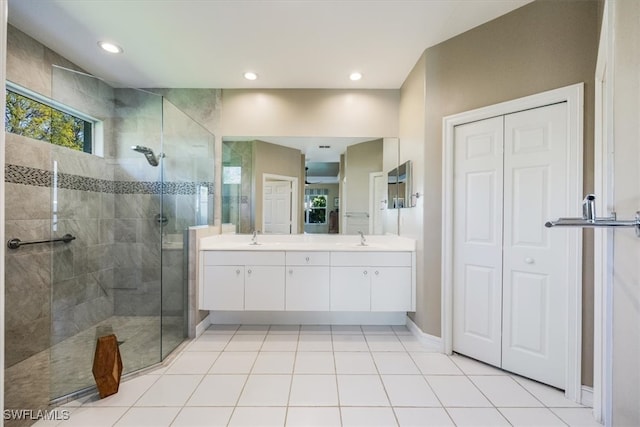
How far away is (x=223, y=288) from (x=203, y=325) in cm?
49

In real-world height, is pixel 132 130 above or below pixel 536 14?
below

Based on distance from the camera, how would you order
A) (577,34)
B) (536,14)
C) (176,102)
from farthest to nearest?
(176,102)
(536,14)
(577,34)

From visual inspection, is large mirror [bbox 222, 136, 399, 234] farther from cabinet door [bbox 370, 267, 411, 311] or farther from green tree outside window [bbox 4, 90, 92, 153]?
green tree outside window [bbox 4, 90, 92, 153]

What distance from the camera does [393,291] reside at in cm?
260

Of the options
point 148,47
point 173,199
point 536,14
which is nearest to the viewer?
point 536,14

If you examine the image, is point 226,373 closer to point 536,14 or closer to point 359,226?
point 359,226

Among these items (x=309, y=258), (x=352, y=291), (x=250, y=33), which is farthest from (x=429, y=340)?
(x=250, y=33)

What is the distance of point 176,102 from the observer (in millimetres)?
3041

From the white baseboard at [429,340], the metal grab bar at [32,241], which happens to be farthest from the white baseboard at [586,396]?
the metal grab bar at [32,241]

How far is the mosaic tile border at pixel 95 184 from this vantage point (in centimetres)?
204

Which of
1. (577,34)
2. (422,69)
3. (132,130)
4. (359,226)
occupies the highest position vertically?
(422,69)

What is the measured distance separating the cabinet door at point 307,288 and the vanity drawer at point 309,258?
5 centimetres

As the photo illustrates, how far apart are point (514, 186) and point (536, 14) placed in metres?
1.15

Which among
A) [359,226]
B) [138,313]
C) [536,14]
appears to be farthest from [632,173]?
[138,313]
